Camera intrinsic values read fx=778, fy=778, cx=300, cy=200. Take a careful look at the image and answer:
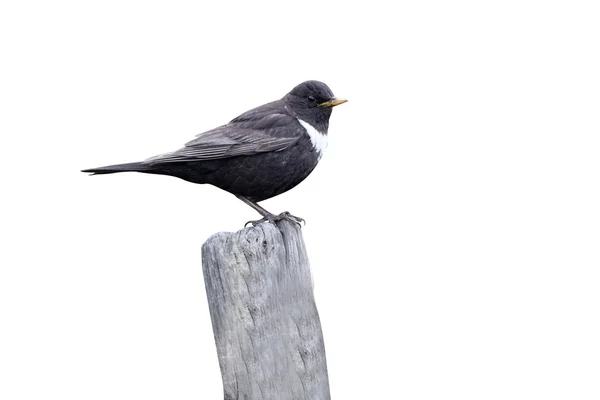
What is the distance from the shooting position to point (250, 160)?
5750mm

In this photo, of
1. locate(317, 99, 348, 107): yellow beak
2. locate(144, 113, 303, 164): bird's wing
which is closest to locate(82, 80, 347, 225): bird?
locate(144, 113, 303, 164): bird's wing

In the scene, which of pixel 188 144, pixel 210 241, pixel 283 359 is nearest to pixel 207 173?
pixel 188 144

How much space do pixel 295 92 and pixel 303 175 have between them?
Answer: 705 millimetres

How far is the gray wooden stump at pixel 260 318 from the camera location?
5.30 metres

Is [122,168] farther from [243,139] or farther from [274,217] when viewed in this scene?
[274,217]

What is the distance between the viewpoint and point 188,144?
5.82 metres

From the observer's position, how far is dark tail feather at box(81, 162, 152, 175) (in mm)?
5632

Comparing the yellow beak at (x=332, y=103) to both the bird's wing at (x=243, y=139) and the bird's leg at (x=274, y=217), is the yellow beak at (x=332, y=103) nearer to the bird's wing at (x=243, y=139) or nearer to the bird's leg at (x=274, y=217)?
the bird's wing at (x=243, y=139)

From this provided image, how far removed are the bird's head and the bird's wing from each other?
0.13m

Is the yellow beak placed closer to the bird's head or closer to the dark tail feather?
the bird's head

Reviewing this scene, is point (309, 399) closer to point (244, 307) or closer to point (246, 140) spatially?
point (244, 307)

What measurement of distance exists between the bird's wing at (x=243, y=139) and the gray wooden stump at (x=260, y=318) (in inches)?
26.0

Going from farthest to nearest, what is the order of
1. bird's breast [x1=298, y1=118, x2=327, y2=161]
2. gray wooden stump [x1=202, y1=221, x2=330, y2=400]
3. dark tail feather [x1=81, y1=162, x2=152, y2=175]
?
bird's breast [x1=298, y1=118, x2=327, y2=161] < dark tail feather [x1=81, y1=162, x2=152, y2=175] < gray wooden stump [x1=202, y1=221, x2=330, y2=400]

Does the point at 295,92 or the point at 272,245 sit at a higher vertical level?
the point at 295,92
